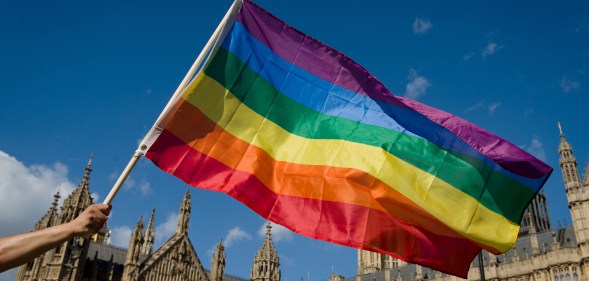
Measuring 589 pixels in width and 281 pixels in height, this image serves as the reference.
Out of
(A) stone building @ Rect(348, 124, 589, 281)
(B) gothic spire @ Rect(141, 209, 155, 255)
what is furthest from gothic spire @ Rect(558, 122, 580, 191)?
(B) gothic spire @ Rect(141, 209, 155, 255)

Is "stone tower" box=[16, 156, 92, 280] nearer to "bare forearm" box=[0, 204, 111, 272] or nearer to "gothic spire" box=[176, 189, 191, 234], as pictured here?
"gothic spire" box=[176, 189, 191, 234]

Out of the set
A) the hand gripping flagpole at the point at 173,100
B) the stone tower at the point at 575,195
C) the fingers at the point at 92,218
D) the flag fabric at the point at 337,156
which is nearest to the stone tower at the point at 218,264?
the stone tower at the point at 575,195

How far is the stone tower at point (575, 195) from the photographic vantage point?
47750 millimetres

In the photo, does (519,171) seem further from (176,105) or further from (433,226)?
(176,105)

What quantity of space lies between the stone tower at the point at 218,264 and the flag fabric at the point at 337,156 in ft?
151

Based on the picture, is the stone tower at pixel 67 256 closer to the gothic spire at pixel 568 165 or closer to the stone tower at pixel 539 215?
the gothic spire at pixel 568 165

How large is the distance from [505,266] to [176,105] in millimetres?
54390

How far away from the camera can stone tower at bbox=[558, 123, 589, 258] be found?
1880 inches

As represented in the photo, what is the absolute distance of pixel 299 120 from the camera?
1082 centimetres

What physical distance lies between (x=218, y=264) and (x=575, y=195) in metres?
36.9

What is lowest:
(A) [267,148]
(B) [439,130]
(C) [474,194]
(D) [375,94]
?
(C) [474,194]

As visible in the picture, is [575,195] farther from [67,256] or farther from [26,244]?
[26,244]

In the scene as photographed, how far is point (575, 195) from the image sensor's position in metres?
49.9

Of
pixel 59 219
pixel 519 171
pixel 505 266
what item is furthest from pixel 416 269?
pixel 519 171
